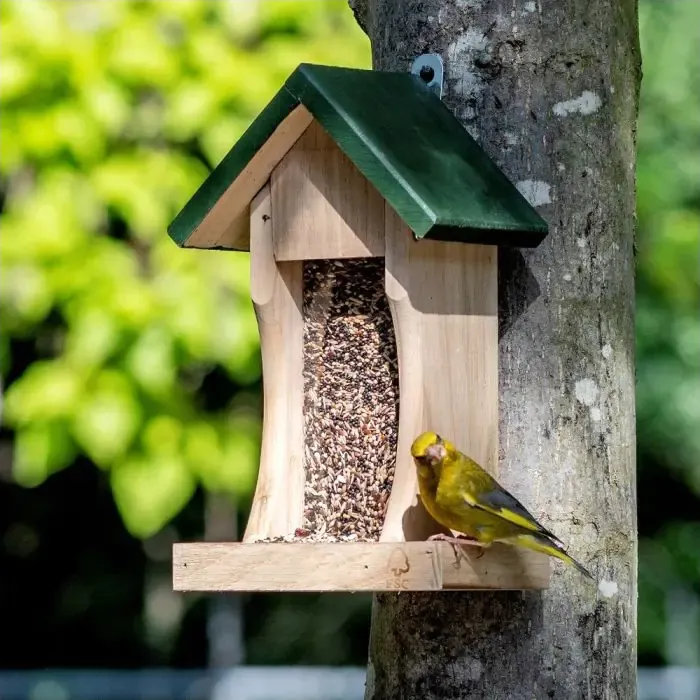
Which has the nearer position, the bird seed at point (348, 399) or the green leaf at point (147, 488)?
the bird seed at point (348, 399)

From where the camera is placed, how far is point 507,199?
251cm

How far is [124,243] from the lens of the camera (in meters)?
5.29

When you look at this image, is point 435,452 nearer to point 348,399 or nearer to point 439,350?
point 439,350

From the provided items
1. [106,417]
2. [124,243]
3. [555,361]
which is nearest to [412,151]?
[555,361]

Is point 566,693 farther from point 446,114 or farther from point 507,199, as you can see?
point 446,114

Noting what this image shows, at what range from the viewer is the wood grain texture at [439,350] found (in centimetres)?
255

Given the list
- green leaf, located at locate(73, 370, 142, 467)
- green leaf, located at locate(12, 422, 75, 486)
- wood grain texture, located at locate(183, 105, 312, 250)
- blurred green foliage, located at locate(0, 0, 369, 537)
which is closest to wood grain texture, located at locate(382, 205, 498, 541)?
wood grain texture, located at locate(183, 105, 312, 250)

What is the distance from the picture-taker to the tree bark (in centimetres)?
255

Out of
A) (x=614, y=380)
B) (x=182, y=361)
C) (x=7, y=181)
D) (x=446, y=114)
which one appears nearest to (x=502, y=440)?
(x=614, y=380)

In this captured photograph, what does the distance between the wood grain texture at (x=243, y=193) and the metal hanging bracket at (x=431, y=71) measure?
24 cm

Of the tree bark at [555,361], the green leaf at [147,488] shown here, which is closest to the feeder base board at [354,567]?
the tree bark at [555,361]

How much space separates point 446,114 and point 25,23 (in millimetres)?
2811

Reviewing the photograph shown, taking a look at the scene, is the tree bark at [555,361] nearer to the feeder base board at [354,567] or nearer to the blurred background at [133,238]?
the feeder base board at [354,567]

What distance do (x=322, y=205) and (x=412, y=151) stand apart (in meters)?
0.26
